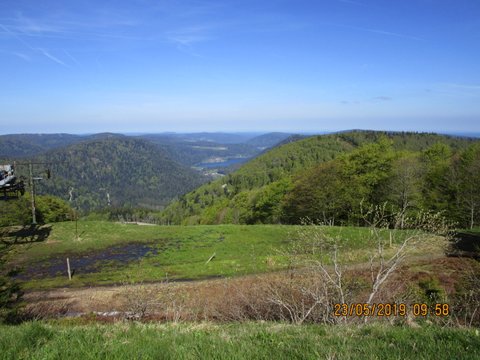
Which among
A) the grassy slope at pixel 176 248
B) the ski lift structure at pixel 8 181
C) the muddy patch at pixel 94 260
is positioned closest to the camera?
the grassy slope at pixel 176 248

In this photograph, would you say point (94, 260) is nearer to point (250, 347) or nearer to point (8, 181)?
point (8, 181)

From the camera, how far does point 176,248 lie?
3703 cm

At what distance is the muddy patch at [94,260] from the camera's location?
29.6 meters

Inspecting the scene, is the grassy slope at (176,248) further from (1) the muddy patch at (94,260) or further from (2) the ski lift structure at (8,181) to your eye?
(2) the ski lift structure at (8,181)

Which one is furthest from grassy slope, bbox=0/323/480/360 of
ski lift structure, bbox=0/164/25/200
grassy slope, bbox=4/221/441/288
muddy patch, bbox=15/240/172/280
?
ski lift structure, bbox=0/164/25/200

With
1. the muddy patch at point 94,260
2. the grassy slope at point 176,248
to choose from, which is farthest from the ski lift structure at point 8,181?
the muddy patch at point 94,260

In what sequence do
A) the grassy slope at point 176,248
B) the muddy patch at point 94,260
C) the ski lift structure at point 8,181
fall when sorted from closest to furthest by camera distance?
the grassy slope at point 176,248, the muddy patch at point 94,260, the ski lift structure at point 8,181

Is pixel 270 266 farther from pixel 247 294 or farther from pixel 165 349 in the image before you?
pixel 165 349

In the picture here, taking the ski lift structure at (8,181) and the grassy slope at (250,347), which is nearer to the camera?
the grassy slope at (250,347)

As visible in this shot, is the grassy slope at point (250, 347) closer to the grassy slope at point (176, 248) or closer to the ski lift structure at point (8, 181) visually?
the grassy slope at point (176, 248)

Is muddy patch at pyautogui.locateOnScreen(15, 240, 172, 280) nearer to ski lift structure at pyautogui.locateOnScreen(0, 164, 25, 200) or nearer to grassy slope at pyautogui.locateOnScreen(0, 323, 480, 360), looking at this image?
ski lift structure at pyautogui.locateOnScreen(0, 164, 25, 200)

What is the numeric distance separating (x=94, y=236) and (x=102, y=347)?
129 feet

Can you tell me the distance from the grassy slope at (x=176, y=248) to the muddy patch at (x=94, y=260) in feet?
1.08

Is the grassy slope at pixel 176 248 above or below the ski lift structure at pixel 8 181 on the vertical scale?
below
